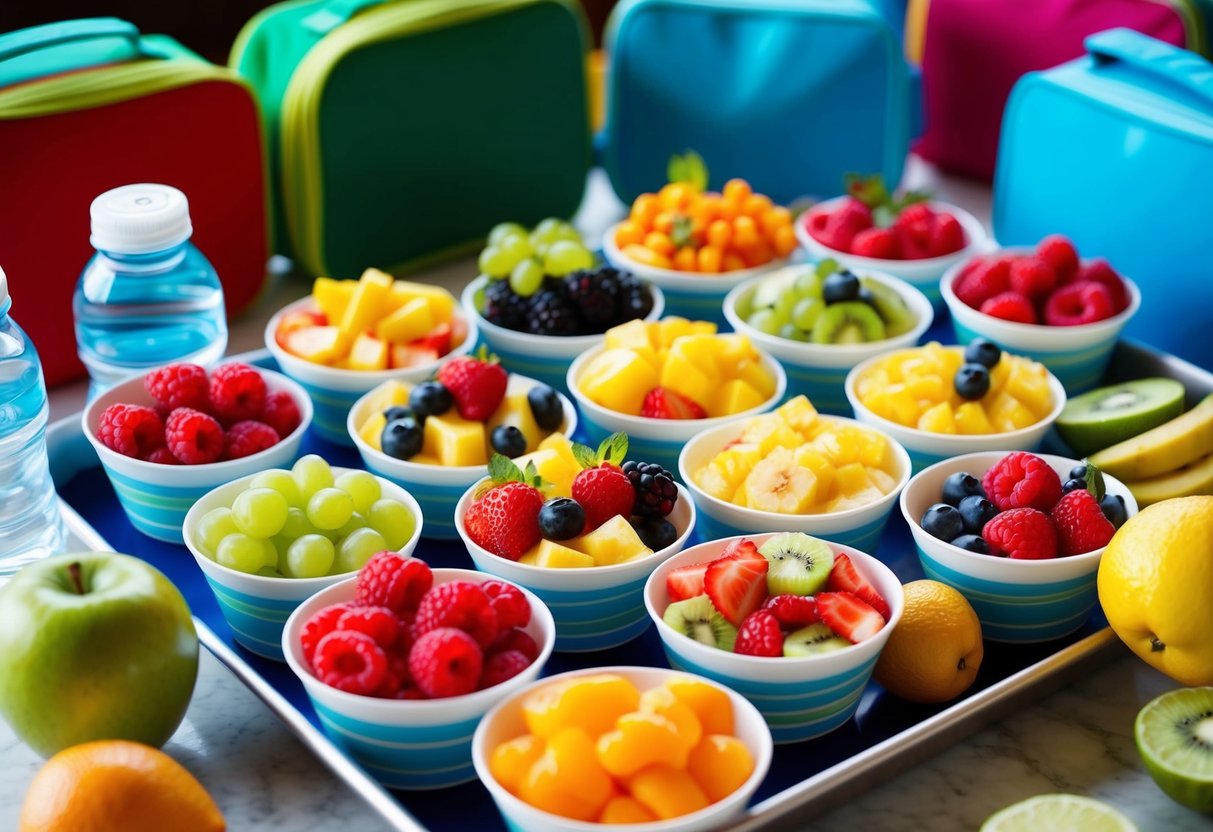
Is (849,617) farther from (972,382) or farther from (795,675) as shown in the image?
(972,382)

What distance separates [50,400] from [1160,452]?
130 cm

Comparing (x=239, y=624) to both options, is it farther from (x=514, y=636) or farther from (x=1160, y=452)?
(x=1160, y=452)

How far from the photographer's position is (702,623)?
1.14 m

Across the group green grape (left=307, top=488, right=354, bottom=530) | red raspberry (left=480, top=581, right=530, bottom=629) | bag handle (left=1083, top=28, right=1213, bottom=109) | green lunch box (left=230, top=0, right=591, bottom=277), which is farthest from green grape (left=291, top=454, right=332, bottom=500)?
bag handle (left=1083, top=28, right=1213, bottom=109)

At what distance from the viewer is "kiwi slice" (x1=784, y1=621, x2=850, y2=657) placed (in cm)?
111

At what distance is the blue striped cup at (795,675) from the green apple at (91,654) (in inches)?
15.6

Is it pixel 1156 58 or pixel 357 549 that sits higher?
pixel 1156 58

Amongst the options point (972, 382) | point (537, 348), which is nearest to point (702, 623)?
point (972, 382)

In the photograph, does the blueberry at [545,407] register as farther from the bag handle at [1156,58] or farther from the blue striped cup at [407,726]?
the bag handle at [1156,58]

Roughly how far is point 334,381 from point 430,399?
195mm

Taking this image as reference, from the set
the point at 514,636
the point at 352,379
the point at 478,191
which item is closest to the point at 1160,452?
the point at 514,636

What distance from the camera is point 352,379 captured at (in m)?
1.58

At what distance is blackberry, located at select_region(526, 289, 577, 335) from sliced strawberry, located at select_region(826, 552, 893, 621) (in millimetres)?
600

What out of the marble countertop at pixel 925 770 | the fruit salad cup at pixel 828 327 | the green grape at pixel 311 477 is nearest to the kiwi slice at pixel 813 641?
the marble countertop at pixel 925 770
